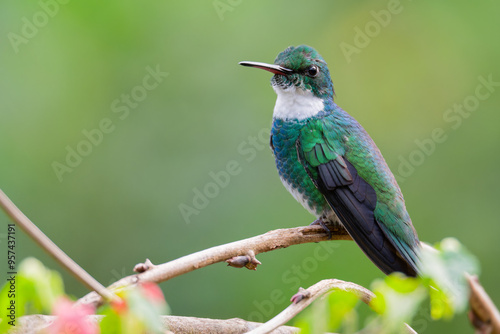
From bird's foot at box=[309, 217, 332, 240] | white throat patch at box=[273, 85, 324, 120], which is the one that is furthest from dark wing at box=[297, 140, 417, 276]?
white throat patch at box=[273, 85, 324, 120]

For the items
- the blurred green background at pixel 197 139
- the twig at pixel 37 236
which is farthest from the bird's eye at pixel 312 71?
the twig at pixel 37 236

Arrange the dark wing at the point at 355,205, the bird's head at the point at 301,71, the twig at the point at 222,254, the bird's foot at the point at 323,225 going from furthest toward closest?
1. the bird's head at the point at 301,71
2. the bird's foot at the point at 323,225
3. the dark wing at the point at 355,205
4. the twig at the point at 222,254

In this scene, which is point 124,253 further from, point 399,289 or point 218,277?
point 399,289

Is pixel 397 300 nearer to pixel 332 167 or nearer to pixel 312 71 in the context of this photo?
pixel 332 167

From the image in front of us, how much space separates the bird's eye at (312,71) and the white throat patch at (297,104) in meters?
0.12

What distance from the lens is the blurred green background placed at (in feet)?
16.9

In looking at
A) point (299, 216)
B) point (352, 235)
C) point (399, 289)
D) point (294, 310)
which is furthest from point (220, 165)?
point (399, 289)

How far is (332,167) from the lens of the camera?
3691mm

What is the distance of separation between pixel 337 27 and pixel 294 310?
5.39 m

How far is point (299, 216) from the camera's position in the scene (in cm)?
549

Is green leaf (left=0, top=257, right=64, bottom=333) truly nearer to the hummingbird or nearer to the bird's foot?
the hummingbird

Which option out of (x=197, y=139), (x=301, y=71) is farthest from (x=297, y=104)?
(x=197, y=139)

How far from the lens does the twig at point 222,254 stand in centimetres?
132

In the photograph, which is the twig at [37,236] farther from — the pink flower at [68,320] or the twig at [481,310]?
the twig at [481,310]
